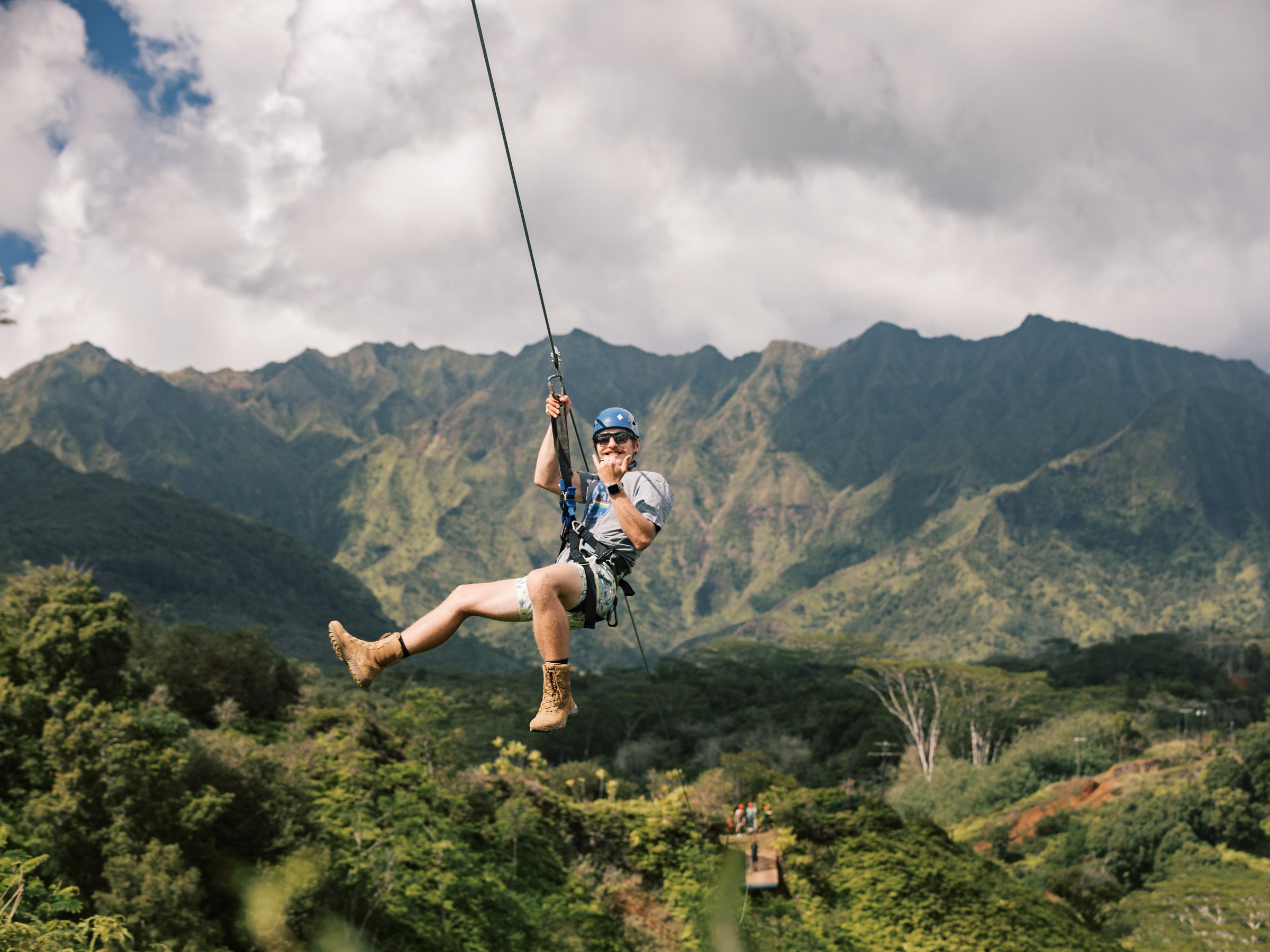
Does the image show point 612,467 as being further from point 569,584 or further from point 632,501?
point 569,584

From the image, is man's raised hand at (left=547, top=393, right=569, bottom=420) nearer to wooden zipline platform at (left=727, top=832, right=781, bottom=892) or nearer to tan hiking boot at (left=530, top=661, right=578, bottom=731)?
tan hiking boot at (left=530, top=661, right=578, bottom=731)

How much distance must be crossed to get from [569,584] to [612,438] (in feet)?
3.57

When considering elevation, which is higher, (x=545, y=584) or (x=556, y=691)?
(x=545, y=584)

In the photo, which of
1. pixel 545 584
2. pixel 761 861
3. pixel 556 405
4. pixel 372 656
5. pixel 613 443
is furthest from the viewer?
pixel 761 861

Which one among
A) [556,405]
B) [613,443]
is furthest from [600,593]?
[556,405]

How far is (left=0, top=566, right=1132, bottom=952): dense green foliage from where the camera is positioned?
1295 centimetres

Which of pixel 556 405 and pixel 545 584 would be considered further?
pixel 556 405

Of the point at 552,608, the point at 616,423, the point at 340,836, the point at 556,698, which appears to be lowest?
the point at 340,836

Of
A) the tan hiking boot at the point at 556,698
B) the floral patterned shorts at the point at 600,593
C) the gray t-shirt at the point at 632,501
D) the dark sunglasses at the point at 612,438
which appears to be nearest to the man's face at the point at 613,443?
the dark sunglasses at the point at 612,438

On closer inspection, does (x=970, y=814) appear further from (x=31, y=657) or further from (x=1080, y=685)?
(x=31, y=657)

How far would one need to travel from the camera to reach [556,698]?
19.5 feet

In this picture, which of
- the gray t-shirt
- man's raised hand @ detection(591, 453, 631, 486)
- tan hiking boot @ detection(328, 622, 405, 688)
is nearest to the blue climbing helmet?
man's raised hand @ detection(591, 453, 631, 486)

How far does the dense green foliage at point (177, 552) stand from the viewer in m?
139

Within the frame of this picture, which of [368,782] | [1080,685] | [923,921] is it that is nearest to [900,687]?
[1080,685]
